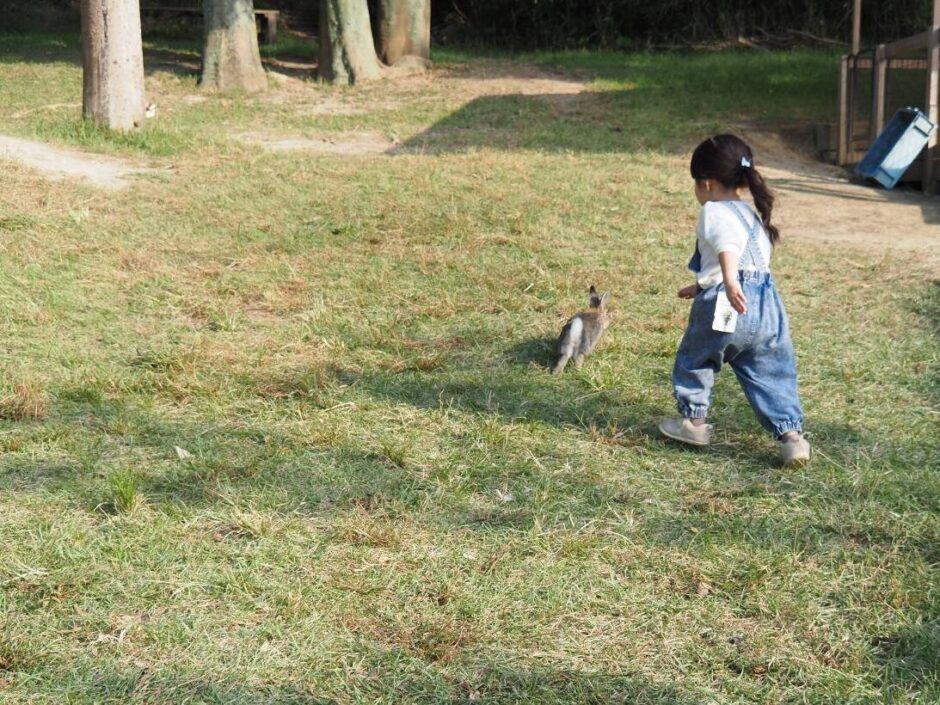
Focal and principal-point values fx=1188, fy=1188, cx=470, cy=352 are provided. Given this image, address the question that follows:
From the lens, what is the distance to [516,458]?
459 cm

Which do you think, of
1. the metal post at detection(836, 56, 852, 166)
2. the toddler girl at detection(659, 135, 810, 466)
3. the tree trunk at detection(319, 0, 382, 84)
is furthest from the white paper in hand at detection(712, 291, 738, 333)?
the tree trunk at detection(319, 0, 382, 84)

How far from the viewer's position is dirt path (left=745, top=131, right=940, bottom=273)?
344 inches

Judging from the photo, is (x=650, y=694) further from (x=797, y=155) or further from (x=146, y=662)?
(x=797, y=155)

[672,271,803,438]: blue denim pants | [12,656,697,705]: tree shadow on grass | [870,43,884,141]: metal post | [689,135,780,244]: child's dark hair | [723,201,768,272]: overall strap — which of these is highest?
[870,43,884,141]: metal post

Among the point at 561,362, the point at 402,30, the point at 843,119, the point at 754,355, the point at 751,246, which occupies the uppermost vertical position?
the point at 402,30

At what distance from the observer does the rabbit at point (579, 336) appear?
564 cm

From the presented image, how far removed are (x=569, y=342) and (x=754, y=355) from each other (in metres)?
1.28

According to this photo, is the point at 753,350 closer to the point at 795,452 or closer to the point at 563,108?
the point at 795,452

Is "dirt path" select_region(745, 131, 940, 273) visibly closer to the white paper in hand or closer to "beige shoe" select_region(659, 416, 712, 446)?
"beige shoe" select_region(659, 416, 712, 446)

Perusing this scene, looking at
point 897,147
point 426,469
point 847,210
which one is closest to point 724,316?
point 426,469

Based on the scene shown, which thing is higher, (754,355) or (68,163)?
(68,163)

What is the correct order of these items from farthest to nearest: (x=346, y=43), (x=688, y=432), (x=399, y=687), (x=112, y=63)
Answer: (x=346, y=43), (x=112, y=63), (x=688, y=432), (x=399, y=687)

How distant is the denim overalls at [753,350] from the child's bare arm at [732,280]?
0.09m

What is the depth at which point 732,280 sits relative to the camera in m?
4.34
